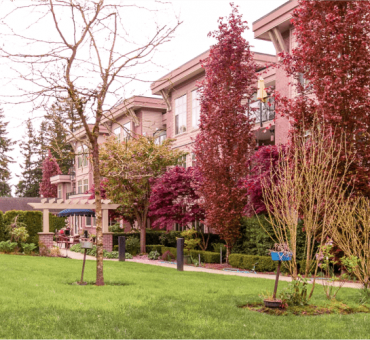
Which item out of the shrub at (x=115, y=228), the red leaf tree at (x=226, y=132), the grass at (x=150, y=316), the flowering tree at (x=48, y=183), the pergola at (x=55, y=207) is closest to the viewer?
the grass at (x=150, y=316)

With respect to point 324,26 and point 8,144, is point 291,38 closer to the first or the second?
point 324,26

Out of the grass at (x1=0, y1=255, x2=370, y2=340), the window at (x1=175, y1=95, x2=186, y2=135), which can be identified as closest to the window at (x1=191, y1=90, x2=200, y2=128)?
the window at (x1=175, y1=95, x2=186, y2=135)

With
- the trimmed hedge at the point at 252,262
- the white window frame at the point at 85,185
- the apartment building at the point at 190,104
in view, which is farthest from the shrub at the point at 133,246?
the white window frame at the point at 85,185

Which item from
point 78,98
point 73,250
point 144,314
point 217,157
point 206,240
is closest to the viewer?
point 144,314

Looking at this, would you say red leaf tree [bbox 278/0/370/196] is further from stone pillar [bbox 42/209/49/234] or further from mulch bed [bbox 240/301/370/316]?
stone pillar [bbox 42/209/49/234]

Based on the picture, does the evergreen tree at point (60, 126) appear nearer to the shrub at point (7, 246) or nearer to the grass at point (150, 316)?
the grass at point (150, 316)

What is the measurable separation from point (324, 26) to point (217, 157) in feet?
23.2

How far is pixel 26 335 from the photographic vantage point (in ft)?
19.5

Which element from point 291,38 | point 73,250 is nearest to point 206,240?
point 73,250

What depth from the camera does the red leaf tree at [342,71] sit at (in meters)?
13.7

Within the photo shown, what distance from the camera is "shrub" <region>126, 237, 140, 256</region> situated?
2466cm

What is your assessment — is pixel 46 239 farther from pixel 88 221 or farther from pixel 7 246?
pixel 88 221

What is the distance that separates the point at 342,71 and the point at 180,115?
15.4 metres

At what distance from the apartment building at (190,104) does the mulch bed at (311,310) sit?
4.58m
